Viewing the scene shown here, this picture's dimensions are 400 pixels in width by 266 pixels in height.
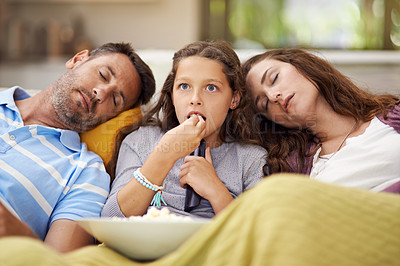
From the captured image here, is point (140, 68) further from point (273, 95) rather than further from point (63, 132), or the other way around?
point (273, 95)

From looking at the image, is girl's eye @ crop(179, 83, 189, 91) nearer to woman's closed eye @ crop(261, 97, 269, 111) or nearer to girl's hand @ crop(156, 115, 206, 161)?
girl's hand @ crop(156, 115, 206, 161)

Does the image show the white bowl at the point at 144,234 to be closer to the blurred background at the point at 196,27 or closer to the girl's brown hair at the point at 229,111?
the girl's brown hair at the point at 229,111

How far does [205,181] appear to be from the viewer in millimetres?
1316

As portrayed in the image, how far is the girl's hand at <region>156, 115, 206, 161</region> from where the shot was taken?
128 cm

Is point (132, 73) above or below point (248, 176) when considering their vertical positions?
above

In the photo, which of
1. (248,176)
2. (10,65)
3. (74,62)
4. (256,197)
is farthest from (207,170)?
(10,65)

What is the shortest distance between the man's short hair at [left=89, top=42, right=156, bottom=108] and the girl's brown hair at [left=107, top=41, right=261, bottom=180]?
0.15 metres

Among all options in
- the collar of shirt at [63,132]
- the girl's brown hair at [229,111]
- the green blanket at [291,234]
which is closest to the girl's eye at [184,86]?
the girl's brown hair at [229,111]

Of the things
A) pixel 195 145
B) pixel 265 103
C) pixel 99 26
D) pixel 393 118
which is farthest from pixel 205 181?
pixel 99 26

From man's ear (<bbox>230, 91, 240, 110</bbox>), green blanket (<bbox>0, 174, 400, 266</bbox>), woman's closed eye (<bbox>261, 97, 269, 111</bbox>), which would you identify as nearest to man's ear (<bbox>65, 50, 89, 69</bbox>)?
man's ear (<bbox>230, 91, 240, 110</bbox>)

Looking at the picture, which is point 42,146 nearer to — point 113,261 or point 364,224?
point 113,261

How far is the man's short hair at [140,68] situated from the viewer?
1.78m

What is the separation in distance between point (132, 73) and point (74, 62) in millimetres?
272

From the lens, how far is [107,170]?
5.17 feet
